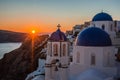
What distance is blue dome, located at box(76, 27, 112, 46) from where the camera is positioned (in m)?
21.6

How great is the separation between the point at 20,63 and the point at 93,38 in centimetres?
2162

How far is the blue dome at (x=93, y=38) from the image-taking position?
70.8 ft

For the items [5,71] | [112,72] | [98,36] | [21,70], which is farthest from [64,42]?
[5,71]

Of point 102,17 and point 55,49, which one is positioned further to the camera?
point 102,17

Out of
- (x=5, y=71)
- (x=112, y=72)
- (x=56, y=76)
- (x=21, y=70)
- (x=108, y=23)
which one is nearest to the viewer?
(x=56, y=76)

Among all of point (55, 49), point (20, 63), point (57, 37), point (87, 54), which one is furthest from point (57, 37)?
point (20, 63)

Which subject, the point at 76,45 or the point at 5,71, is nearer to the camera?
the point at 76,45

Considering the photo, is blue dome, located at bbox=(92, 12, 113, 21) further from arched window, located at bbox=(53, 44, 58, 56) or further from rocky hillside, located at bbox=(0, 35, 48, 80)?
arched window, located at bbox=(53, 44, 58, 56)

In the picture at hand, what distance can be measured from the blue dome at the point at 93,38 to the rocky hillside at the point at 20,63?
13.5 meters

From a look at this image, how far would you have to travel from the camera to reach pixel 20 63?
4131 cm

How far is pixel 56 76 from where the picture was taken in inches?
790

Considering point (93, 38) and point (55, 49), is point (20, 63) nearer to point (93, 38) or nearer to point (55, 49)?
point (55, 49)

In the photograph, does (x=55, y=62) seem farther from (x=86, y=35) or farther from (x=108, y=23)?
(x=108, y=23)

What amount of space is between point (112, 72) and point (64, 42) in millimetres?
4330
